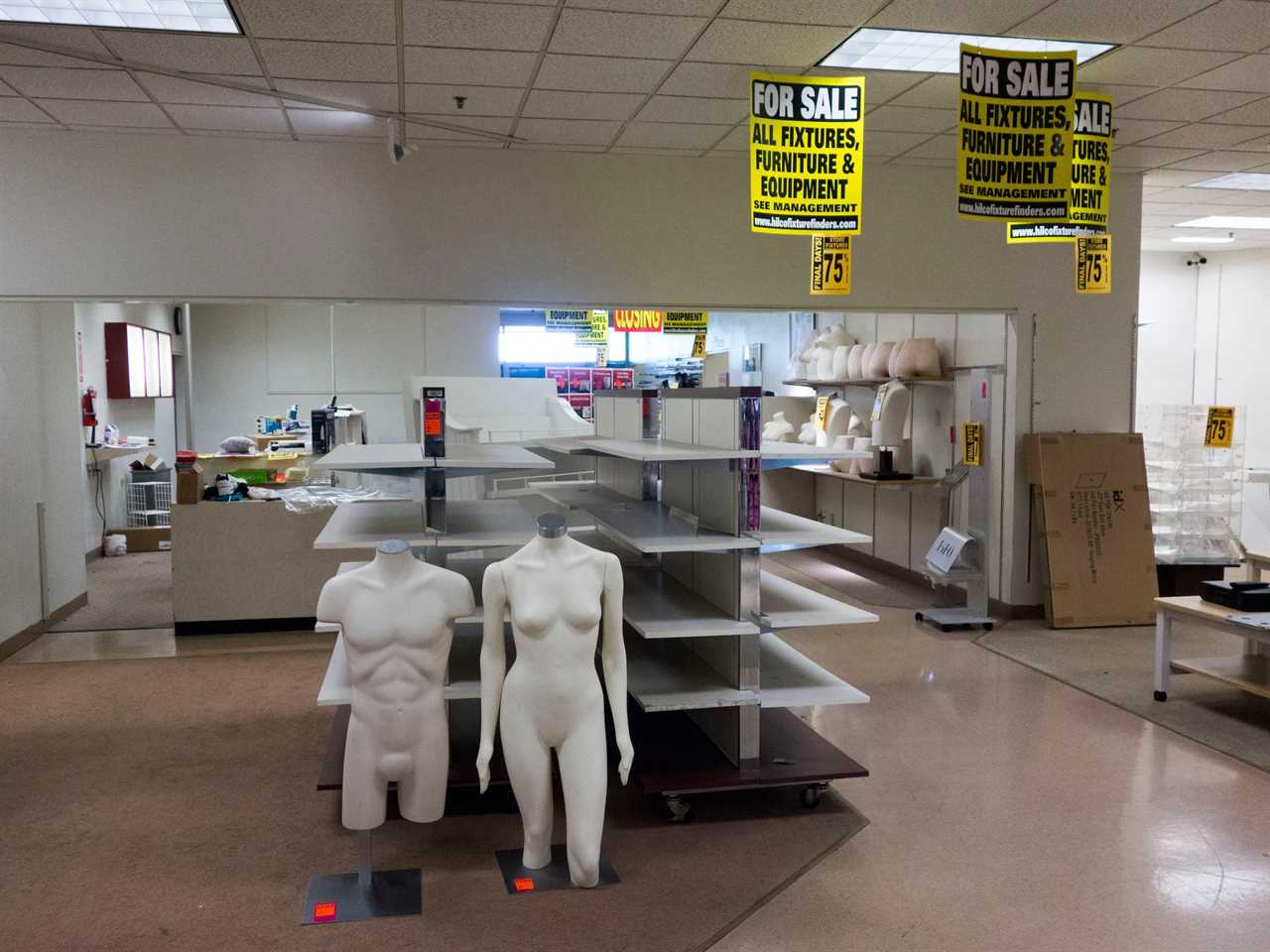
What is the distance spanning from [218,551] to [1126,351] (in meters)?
6.46

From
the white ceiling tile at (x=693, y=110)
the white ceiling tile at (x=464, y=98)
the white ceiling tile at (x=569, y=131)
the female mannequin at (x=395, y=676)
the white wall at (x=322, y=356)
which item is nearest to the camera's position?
the female mannequin at (x=395, y=676)

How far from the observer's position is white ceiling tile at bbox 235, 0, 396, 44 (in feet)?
13.9

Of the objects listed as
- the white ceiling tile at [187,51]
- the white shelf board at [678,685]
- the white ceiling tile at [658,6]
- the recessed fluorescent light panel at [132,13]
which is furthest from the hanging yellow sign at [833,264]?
the recessed fluorescent light panel at [132,13]

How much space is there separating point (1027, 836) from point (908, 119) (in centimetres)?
394

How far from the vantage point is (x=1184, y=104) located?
226 inches

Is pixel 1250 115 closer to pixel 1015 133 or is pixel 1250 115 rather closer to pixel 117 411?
pixel 1015 133

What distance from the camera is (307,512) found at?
23.3 ft

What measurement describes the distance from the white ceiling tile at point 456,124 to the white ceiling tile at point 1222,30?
3.31 meters

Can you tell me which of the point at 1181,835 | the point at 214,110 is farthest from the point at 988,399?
the point at 214,110

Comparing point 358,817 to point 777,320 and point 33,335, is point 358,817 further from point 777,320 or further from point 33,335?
point 777,320

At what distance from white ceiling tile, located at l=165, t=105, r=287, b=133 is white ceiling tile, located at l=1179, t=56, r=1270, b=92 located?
4774mm

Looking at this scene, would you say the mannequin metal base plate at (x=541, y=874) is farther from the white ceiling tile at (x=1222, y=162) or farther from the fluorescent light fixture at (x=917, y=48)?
the white ceiling tile at (x=1222, y=162)

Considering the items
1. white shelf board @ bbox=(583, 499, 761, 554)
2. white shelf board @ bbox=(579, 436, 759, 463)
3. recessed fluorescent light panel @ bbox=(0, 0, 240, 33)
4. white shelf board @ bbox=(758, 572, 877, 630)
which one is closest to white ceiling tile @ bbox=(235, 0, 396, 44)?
recessed fluorescent light panel @ bbox=(0, 0, 240, 33)

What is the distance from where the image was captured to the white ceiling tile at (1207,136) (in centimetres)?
624
